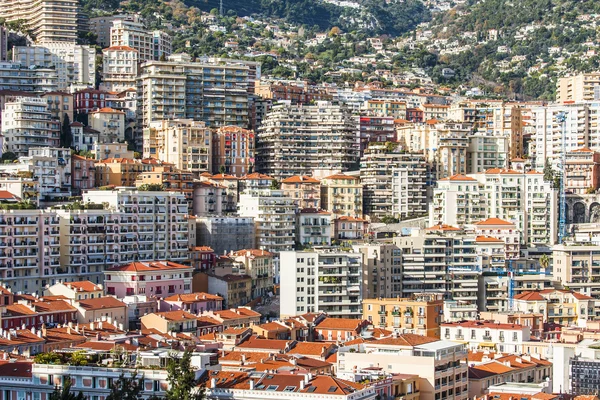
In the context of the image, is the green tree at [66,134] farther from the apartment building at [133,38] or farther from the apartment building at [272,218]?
the apartment building at [133,38]

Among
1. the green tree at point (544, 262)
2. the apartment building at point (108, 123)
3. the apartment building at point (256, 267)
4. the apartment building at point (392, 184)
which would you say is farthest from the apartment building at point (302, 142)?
the green tree at point (544, 262)

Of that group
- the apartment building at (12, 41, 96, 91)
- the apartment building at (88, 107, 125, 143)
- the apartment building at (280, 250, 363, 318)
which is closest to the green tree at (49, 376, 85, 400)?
the apartment building at (280, 250, 363, 318)

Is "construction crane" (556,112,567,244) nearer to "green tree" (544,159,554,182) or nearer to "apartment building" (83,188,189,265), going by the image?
"green tree" (544,159,554,182)

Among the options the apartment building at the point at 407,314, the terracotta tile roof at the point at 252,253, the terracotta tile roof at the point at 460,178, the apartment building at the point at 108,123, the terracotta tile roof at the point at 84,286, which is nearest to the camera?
the apartment building at the point at 407,314

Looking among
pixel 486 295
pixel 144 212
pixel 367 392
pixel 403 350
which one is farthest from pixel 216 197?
pixel 367 392

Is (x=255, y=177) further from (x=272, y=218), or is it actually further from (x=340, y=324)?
(x=340, y=324)

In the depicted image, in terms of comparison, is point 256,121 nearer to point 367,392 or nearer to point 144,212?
point 144,212
